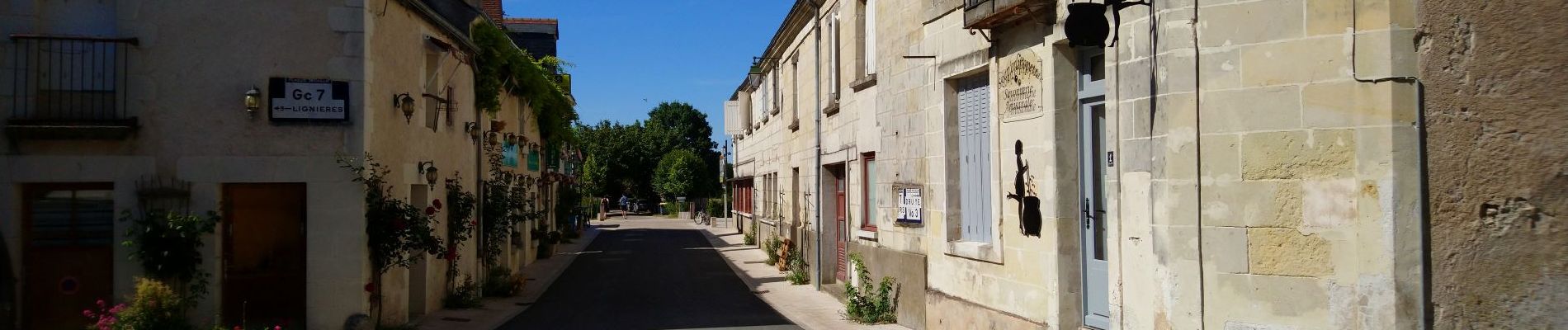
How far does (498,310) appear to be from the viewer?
13062mm

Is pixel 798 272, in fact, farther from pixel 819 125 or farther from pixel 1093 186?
pixel 1093 186

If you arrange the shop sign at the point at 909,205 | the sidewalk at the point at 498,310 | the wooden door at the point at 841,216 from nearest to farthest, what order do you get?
the shop sign at the point at 909,205 → the sidewalk at the point at 498,310 → the wooden door at the point at 841,216

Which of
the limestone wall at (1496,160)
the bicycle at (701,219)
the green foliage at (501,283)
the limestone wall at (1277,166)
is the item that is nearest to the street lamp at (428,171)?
the green foliage at (501,283)

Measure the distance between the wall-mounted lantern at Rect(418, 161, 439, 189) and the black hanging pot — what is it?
735 centimetres

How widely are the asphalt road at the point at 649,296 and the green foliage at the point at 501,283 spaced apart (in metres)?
0.47

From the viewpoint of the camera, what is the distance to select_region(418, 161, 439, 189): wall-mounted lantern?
36.4 ft

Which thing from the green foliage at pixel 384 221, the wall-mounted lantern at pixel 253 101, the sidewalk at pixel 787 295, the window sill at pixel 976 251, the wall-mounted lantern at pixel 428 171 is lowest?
the sidewalk at pixel 787 295

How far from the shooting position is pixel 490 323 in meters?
11.8

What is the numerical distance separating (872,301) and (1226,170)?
19.5 feet

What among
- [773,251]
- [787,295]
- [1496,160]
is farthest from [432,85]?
[1496,160]

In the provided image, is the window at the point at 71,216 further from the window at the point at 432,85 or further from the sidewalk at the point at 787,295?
the sidewalk at the point at 787,295

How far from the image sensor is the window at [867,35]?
12852mm

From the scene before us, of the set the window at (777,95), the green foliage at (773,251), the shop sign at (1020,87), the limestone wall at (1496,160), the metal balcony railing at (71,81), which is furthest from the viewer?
the window at (777,95)

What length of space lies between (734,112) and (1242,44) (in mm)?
27516
